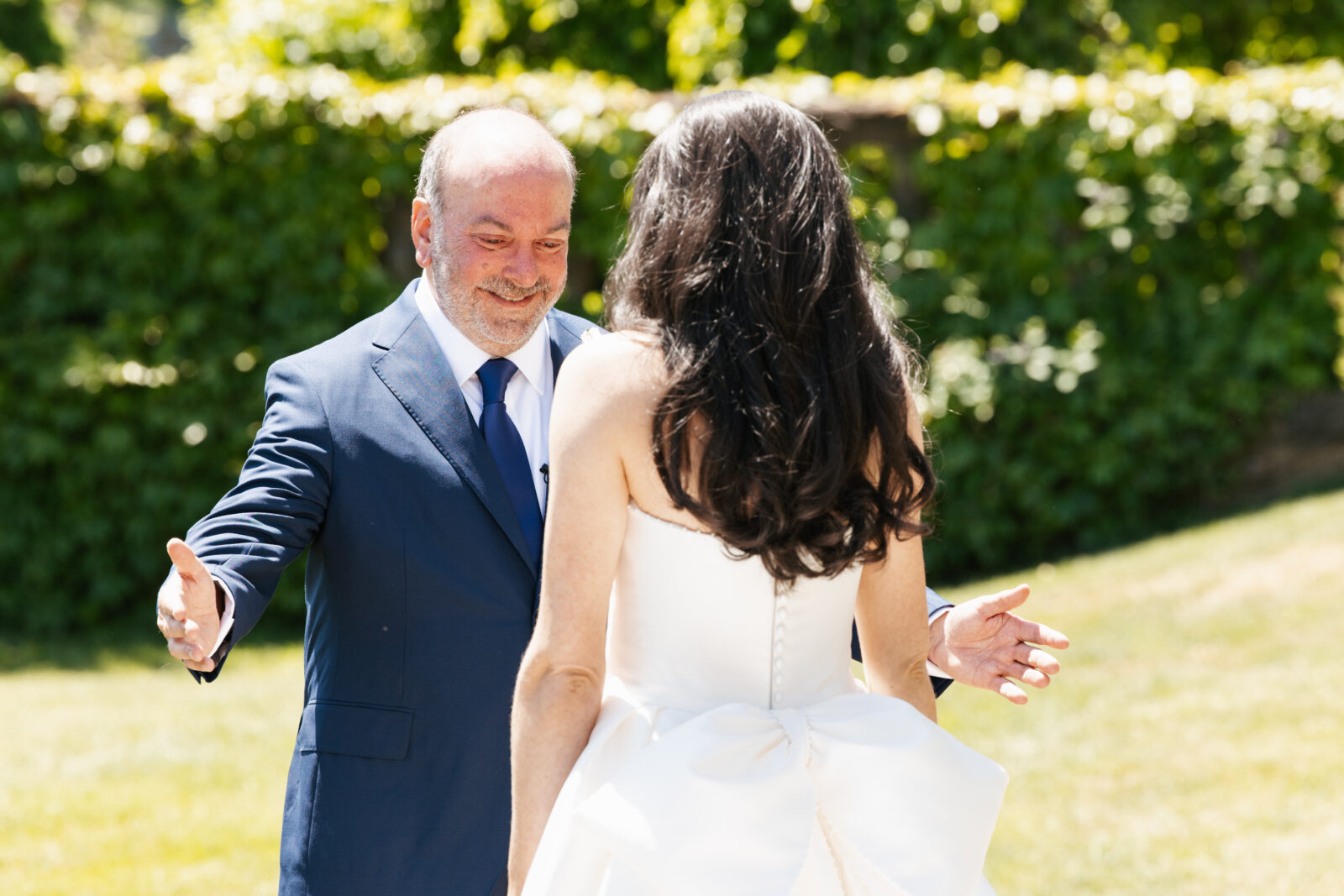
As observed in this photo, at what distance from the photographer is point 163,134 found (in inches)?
301

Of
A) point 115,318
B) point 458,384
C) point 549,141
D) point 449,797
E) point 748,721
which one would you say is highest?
point 549,141

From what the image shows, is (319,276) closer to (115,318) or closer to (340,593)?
(115,318)

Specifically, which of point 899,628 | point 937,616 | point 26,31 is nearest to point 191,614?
point 899,628


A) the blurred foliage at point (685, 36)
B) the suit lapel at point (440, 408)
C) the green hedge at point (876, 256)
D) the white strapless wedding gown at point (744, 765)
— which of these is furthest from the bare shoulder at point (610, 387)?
the blurred foliage at point (685, 36)

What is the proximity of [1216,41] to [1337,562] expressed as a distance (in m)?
8.77

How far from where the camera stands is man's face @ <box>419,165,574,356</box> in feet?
8.52

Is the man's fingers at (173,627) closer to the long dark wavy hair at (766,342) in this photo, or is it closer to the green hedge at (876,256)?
the long dark wavy hair at (766,342)

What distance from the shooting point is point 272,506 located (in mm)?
2344

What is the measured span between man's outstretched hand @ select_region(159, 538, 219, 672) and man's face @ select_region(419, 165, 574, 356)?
2.50ft

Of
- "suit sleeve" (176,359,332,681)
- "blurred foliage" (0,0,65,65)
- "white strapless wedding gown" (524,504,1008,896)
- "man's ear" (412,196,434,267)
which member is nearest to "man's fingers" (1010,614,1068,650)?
"white strapless wedding gown" (524,504,1008,896)

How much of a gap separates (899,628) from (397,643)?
3.02ft

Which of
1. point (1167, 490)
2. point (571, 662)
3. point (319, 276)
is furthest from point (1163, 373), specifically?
point (571, 662)

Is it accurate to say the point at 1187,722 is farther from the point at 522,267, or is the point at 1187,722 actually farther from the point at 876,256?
the point at 522,267

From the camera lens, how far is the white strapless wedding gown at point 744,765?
5.92 ft
